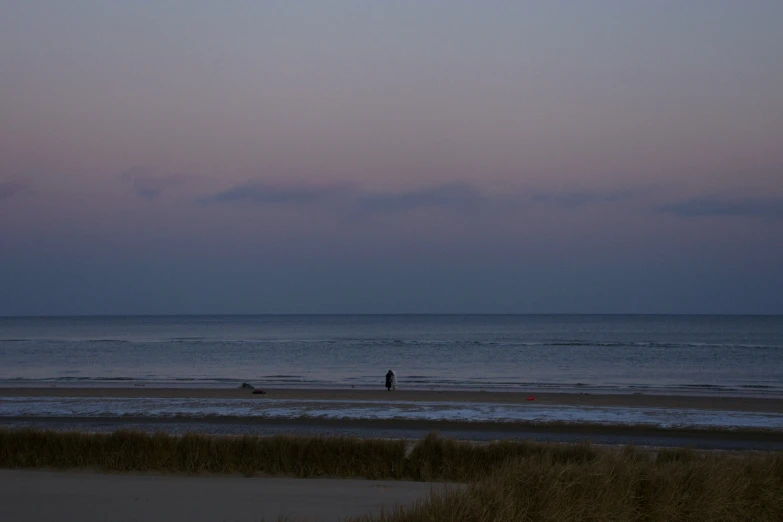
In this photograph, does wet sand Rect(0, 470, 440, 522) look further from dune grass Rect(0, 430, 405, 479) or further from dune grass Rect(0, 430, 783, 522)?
dune grass Rect(0, 430, 783, 522)

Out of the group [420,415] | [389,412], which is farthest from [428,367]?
[420,415]

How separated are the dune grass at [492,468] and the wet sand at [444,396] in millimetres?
12538

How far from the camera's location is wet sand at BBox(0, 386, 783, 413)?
2408 cm

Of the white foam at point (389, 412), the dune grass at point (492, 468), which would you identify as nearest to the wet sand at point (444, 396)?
→ the white foam at point (389, 412)

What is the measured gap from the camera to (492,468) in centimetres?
966

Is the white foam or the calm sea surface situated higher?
the white foam

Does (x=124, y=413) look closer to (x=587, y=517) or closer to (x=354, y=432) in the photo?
(x=354, y=432)

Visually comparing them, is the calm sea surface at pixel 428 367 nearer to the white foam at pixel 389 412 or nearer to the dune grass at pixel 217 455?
the white foam at pixel 389 412

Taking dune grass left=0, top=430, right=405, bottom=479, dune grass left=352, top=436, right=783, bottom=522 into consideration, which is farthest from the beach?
dune grass left=352, top=436, right=783, bottom=522

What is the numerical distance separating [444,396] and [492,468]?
54.5 ft

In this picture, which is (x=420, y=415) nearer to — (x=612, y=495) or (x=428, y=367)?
(x=612, y=495)

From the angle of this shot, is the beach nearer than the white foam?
Yes

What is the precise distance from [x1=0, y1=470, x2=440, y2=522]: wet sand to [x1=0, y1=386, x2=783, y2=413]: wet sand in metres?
14.3

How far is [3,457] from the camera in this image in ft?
41.0
